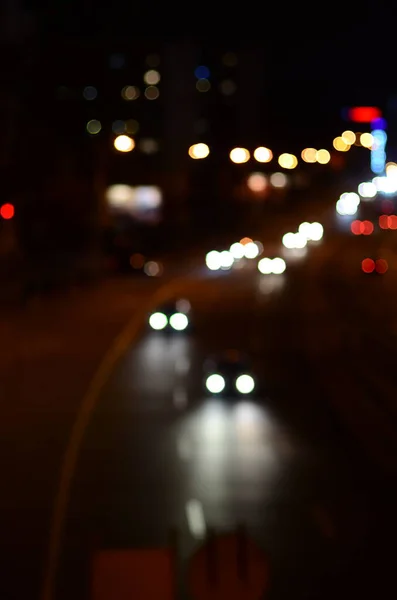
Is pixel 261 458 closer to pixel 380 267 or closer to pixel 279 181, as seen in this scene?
pixel 380 267

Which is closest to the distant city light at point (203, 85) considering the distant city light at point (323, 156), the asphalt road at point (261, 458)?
the distant city light at point (323, 156)

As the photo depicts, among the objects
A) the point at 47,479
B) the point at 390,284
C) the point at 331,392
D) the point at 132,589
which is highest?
the point at 390,284

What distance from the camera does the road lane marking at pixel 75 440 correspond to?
11727mm

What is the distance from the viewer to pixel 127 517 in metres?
14.1

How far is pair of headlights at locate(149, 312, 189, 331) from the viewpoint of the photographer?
37438 millimetres

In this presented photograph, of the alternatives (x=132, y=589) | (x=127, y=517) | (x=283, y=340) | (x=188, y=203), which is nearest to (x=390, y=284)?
(x=283, y=340)

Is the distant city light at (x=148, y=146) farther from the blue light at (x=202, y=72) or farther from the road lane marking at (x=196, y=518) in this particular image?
the road lane marking at (x=196, y=518)

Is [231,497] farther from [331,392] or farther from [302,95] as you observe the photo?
[302,95]

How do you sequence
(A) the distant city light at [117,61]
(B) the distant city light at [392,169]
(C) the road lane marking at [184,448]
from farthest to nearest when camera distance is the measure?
(B) the distant city light at [392,169]
(A) the distant city light at [117,61]
(C) the road lane marking at [184,448]

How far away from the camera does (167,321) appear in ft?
123

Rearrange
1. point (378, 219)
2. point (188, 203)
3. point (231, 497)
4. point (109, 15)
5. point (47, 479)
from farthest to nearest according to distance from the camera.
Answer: point (188, 203) → point (378, 219) → point (109, 15) → point (47, 479) → point (231, 497)

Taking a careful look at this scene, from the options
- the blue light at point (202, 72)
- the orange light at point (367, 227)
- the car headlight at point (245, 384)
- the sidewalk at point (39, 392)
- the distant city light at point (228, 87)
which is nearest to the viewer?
the sidewalk at point (39, 392)

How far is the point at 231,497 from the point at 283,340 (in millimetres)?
20938

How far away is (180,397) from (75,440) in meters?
5.43
